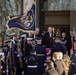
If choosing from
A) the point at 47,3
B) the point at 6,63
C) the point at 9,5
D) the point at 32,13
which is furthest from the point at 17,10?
the point at 6,63

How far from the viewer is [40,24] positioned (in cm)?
2436

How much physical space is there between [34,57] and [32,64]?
0.26m

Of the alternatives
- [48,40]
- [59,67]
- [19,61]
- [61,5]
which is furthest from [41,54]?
[61,5]

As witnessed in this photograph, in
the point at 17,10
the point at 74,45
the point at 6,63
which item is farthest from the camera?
the point at 17,10

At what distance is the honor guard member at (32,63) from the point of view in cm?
1270

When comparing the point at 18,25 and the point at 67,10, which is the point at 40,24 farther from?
the point at 18,25

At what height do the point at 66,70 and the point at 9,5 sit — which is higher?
the point at 9,5

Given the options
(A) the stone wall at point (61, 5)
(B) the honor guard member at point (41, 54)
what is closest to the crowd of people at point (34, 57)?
(B) the honor guard member at point (41, 54)

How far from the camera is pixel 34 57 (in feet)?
41.8

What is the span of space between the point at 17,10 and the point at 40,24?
205 centimetres

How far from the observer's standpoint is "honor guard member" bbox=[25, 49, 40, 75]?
12695 mm

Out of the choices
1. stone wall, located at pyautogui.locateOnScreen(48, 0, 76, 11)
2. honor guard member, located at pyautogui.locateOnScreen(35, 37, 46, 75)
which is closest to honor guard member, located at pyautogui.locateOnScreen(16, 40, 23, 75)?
honor guard member, located at pyautogui.locateOnScreen(35, 37, 46, 75)

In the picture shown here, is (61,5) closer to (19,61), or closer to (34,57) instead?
(19,61)

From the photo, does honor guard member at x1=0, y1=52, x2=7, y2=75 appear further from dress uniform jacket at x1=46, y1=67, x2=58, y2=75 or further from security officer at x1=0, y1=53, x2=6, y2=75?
dress uniform jacket at x1=46, y1=67, x2=58, y2=75
